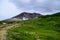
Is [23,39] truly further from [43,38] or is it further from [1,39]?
[43,38]

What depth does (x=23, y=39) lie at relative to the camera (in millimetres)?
41188

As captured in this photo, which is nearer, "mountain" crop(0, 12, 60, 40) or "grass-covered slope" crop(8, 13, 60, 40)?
"grass-covered slope" crop(8, 13, 60, 40)

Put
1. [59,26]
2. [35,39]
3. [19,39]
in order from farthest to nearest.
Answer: [59,26]
[35,39]
[19,39]

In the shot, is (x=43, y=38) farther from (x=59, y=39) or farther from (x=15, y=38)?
(x=15, y=38)

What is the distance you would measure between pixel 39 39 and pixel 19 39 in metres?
5.49

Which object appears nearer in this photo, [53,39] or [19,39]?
[19,39]

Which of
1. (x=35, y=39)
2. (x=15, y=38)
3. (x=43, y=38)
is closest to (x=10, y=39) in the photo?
(x=15, y=38)

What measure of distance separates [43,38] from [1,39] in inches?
324

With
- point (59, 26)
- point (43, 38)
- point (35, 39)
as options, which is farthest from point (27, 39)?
point (59, 26)

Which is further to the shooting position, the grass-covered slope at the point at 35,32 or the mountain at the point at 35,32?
the mountain at the point at 35,32

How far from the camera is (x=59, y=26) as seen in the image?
2904 inches

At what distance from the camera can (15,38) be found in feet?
139

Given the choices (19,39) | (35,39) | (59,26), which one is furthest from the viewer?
(59,26)

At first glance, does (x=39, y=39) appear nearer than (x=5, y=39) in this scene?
No
